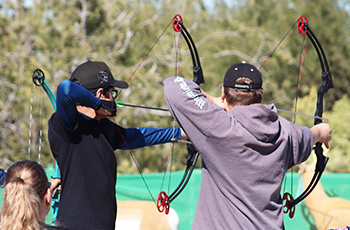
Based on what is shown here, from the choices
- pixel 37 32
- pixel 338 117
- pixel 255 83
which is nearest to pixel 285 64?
pixel 338 117

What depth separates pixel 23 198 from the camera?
110 centimetres

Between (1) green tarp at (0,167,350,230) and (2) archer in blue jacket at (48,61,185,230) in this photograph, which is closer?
(2) archer in blue jacket at (48,61,185,230)

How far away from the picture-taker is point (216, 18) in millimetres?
10820

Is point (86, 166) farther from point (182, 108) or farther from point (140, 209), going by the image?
point (140, 209)

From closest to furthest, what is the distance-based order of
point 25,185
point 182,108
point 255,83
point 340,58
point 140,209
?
point 25,185
point 182,108
point 255,83
point 140,209
point 340,58

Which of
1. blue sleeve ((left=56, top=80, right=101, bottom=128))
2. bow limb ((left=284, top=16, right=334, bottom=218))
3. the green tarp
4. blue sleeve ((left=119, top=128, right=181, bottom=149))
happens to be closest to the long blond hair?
blue sleeve ((left=56, top=80, right=101, bottom=128))

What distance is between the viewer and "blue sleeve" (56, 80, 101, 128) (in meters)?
1.44

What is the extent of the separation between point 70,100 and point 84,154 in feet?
0.76

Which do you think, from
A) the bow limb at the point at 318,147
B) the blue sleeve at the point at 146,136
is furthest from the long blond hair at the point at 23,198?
the bow limb at the point at 318,147

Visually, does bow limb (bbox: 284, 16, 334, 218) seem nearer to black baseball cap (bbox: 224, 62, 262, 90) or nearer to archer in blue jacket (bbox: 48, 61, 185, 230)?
black baseball cap (bbox: 224, 62, 262, 90)

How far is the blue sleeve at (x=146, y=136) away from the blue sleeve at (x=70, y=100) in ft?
0.98

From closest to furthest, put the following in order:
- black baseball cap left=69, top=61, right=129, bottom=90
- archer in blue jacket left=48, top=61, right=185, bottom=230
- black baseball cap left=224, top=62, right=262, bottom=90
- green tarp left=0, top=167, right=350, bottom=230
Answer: black baseball cap left=224, top=62, right=262, bottom=90, archer in blue jacket left=48, top=61, right=185, bottom=230, black baseball cap left=69, top=61, right=129, bottom=90, green tarp left=0, top=167, right=350, bottom=230

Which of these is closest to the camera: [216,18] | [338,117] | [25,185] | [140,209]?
[25,185]

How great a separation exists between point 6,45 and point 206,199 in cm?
553
